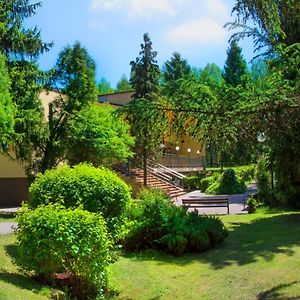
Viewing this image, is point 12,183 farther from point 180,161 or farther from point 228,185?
point 180,161

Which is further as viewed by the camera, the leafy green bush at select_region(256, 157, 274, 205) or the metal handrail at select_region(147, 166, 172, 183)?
the metal handrail at select_region(147, 166, 172, 183)

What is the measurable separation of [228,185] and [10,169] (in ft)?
56.7

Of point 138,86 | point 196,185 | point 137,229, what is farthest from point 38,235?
point 196,185

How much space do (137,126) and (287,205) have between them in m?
14.5

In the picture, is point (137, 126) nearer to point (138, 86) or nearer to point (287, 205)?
point (287, 205)

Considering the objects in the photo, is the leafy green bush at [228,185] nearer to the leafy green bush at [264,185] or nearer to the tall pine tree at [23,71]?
the leafy green bush at [264,185]

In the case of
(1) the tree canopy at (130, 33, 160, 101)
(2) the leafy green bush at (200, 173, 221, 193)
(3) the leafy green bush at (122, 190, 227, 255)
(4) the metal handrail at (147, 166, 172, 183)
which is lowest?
(3) the leafy green bush at (122, 190, 227, 255)

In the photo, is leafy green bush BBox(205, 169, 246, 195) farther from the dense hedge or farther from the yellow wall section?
the yellow wall section

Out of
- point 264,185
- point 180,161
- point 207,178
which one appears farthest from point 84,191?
point 180,161

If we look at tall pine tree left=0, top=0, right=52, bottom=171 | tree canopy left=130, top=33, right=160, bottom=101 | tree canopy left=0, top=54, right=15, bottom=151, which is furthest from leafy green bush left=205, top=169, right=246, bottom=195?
tree canopy left=0, top=54, right=15, bottom=151

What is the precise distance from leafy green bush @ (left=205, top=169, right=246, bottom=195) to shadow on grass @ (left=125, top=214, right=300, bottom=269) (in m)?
23.3

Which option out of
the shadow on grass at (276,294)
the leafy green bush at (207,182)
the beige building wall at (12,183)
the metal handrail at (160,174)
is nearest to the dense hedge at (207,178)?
the leafy green bush at (207,182)

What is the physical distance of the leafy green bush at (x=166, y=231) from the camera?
11.4 meters

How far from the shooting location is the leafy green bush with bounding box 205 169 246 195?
38.4 m
